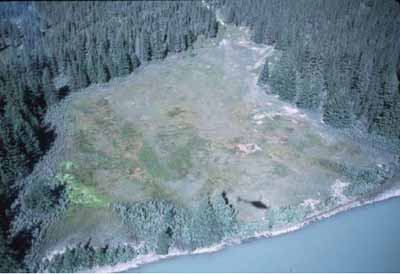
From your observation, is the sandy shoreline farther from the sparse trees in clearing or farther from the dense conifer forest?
the sparse trees in clearing

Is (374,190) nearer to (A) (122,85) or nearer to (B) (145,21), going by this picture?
(A) (122,85)

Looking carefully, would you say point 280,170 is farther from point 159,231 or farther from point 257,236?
point 159,231

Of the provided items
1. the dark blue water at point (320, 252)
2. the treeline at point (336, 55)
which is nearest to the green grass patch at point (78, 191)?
the dark blue water at point (320, 252)

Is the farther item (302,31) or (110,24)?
(110,24)

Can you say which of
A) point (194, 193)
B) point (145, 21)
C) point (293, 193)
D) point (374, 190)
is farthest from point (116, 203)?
point (145, 21)

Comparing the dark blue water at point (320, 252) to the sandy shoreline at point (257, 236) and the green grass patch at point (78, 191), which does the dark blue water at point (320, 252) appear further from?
the green grass patch at point (78, 191)

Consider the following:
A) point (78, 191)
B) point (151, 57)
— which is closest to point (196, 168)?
point (78, 191)

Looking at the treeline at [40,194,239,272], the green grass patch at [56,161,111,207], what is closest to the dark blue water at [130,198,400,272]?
the treeline at [40,194,239,272]
